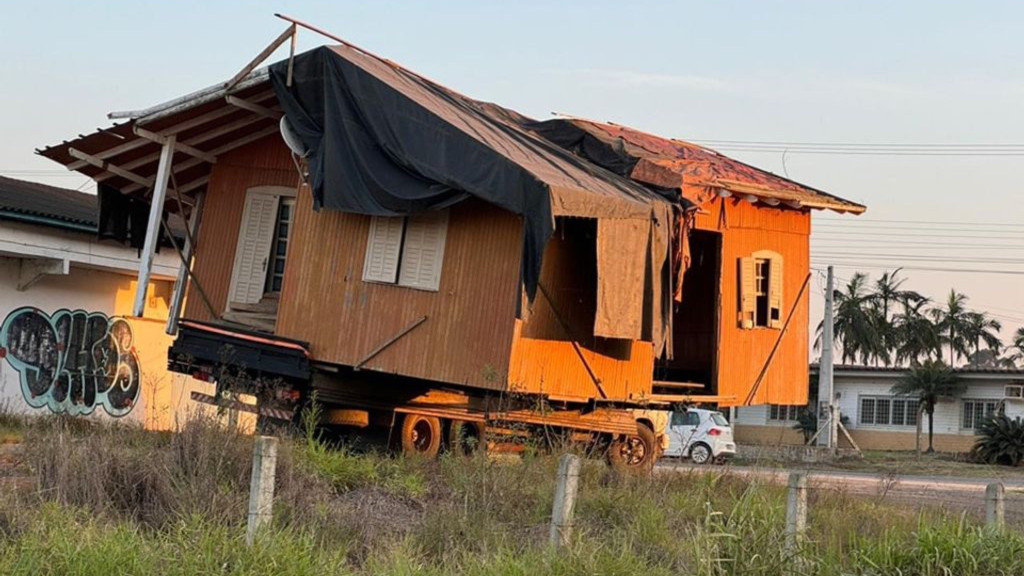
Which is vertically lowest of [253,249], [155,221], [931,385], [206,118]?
[253,249]

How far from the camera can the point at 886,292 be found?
69.8 metres

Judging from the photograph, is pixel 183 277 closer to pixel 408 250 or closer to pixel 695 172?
pixel 408 250

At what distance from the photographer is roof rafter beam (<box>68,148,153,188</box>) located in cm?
1912

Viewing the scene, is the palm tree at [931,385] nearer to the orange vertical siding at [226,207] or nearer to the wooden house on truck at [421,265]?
the wooden house on truck at [421,265]

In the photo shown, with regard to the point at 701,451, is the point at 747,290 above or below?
above

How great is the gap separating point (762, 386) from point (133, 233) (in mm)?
10389

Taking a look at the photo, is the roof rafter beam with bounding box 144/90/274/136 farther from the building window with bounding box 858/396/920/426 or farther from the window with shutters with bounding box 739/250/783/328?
the building window with bounding box 858/396/920/426

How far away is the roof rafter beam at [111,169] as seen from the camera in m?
19.1

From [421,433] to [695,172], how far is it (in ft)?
17.5

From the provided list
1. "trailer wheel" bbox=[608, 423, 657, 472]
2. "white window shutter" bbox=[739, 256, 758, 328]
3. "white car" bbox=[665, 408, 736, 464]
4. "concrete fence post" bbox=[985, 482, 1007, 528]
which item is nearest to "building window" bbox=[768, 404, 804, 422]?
"white car" bbox=[665, 408, 736, 464]

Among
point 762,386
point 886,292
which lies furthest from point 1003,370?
point 762,386

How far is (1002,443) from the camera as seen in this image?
138 ft

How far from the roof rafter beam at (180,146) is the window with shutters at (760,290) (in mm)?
8029

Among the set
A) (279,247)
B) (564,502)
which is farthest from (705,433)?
(564,502)
